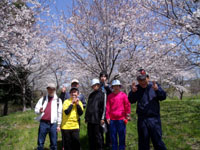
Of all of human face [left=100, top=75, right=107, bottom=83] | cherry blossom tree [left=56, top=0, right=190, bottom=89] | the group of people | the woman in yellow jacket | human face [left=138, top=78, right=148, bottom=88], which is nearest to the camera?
human face [left=138, top=78, right=148, bottom=88]

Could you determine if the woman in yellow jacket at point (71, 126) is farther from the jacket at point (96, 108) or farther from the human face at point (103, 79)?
the human face at point (103, 79)

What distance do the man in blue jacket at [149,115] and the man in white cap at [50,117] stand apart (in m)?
1.67

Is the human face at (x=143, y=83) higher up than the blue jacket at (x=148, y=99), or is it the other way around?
the human face at (x=143, y=83)

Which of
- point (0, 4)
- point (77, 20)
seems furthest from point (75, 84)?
point (77, 20)

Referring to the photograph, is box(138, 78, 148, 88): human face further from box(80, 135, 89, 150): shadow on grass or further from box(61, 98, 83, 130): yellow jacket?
box(80, 135, 89, 150): shadow on grass

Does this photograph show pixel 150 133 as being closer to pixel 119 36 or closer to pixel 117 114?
pixel 117 114

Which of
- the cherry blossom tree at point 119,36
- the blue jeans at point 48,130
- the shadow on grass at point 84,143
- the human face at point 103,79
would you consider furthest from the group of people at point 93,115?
the cherry blossom tree at point 119,36

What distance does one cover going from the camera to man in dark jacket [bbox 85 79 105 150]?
3.21m

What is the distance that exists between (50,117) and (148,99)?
1.98 metres

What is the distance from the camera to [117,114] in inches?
128

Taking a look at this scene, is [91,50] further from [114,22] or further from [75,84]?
[75,84]

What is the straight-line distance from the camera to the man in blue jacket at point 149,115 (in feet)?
8.61

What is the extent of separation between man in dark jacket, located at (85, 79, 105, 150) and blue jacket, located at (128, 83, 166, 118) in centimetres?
77

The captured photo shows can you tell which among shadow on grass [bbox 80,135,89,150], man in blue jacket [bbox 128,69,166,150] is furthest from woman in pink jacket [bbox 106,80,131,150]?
shadow on grass [bbox 80,135,89,150]
